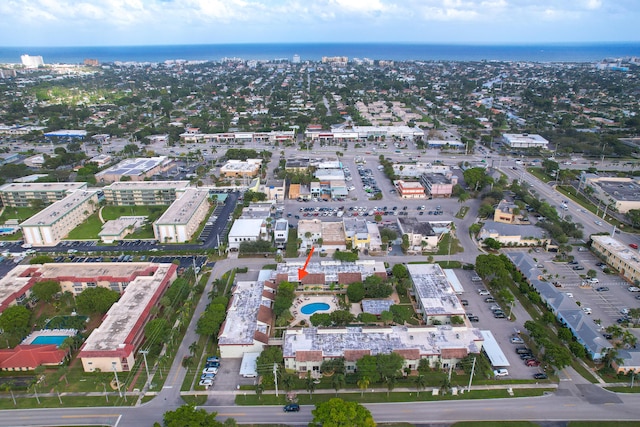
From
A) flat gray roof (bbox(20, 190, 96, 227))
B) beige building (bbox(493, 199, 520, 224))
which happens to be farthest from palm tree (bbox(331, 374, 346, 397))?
flat gray roof (bbox(20, 190, 96, 227))

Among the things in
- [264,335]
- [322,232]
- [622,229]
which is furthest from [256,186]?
[622,229]

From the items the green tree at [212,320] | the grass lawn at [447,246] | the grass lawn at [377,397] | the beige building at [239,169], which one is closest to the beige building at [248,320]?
the green tree at [212,320]

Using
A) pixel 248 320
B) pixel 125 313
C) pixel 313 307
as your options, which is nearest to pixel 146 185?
pixel 125 313

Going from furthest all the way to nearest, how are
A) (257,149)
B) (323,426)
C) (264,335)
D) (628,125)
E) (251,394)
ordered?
1. (628,125)
2. (257,149)
3. (264,335)
4. (251,394)
5. (323,426)

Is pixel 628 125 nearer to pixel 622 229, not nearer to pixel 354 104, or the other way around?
pixel 622 229

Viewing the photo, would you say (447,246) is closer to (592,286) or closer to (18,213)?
(592,286)

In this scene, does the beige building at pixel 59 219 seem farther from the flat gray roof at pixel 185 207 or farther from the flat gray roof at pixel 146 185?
the flat gray roof at pixel 185 207
